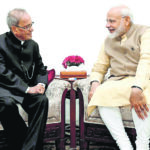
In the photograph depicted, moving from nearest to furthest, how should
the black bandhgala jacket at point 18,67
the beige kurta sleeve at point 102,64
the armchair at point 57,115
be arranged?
the black bandhgala jacket at point 18,67 → the armchair at point 57,115 → the beige kurta sleeve at point 102,64

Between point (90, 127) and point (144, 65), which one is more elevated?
point (144, 65)

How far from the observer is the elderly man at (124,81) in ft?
7.13

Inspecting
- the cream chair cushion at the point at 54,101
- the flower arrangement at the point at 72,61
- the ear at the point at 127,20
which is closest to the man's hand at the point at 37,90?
the cream chair cushion at the point at 54,101

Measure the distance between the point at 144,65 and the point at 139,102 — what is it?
1.25ft

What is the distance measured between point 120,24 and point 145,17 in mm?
1262

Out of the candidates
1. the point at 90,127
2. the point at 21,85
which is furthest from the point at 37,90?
the point at 90,127

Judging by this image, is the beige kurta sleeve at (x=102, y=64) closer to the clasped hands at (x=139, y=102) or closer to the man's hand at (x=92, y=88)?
the man's hand at (x=92, y=88)

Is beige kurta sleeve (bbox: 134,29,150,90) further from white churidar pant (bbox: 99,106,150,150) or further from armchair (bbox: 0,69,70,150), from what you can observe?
armchair (bbox: 0,69,70,150)

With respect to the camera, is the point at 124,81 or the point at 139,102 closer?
the point at 139,102

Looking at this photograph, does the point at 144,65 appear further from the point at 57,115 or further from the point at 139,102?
the point at 57,115

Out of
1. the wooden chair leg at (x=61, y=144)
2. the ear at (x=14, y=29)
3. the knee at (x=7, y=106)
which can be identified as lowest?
the wooden chair leg at (x=61, y=144)

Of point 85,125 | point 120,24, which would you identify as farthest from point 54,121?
point 120,24

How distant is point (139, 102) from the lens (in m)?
2.12

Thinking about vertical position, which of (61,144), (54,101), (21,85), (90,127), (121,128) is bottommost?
(61,144)
